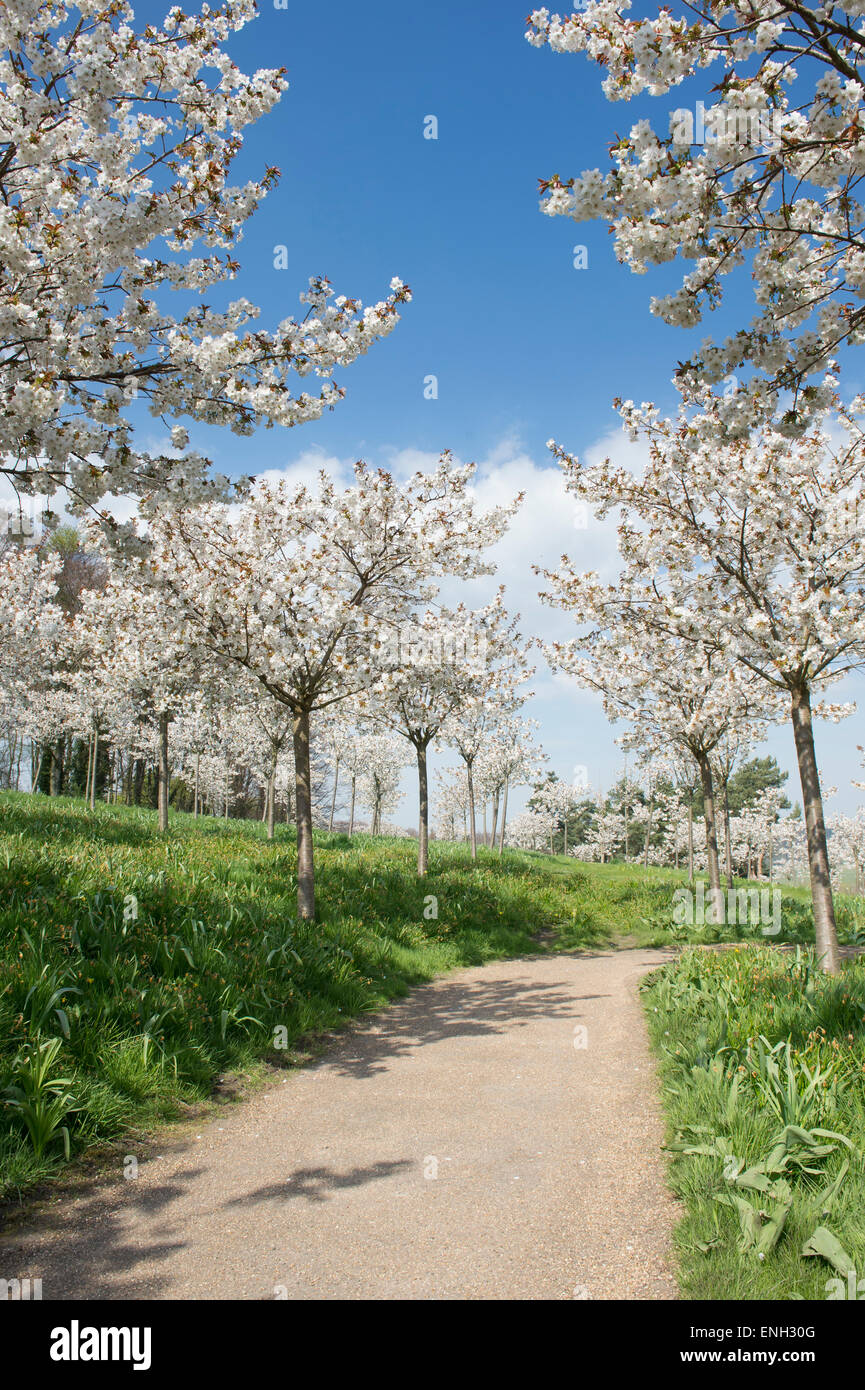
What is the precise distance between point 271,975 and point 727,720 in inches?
373

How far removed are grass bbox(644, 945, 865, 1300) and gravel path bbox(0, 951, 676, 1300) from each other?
25cm

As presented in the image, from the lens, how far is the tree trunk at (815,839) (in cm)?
795

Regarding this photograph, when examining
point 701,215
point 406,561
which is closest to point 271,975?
point 406,561

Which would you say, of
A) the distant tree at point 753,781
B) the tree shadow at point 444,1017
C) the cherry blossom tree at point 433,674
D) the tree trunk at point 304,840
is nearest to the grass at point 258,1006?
the tree trunk at point 304,840

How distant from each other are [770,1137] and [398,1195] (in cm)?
200

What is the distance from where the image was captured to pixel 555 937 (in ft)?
41.8

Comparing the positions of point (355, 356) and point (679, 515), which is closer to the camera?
point (355, 356)

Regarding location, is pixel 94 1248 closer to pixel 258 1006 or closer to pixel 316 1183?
pixel 316 1183

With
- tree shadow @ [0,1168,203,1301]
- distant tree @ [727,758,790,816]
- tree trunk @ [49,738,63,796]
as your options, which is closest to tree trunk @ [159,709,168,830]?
tree shadow @ [0,1168,203,1301]

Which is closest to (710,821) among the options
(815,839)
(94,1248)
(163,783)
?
(815,839)

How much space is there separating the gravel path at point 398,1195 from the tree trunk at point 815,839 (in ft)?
9.08

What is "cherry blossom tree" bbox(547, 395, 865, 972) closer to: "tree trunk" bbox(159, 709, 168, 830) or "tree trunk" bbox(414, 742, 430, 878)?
"tree trunk" bbox(414, 742, 430, 878)

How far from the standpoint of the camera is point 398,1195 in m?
4.03

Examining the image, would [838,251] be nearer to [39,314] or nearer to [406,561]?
[39,314]
